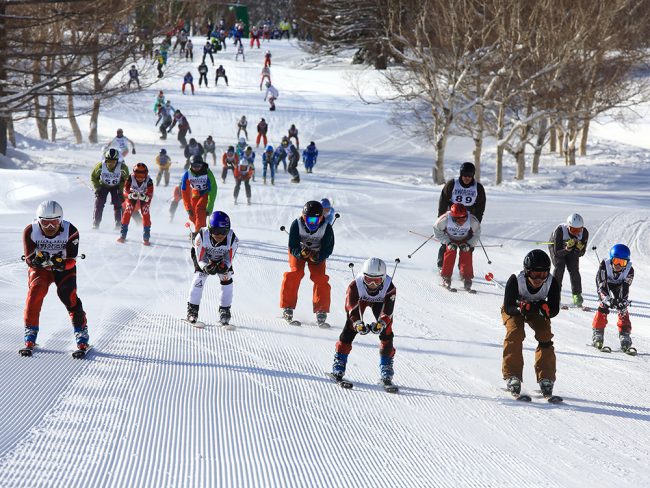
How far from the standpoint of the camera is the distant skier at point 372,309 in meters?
8.22

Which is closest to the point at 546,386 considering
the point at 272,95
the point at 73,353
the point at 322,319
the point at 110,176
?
the point at 322,319

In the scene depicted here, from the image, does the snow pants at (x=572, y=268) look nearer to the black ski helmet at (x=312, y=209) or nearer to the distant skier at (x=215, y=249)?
the black ski helmet at (x=312, y=209)

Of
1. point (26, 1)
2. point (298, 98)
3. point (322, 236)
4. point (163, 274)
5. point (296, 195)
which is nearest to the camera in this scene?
point (322, 236)

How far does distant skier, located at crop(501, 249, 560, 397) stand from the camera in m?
8.47

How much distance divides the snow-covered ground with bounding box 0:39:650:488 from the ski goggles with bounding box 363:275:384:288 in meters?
1.08

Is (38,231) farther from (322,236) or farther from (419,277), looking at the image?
(419,277)

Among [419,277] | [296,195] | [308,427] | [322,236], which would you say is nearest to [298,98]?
[296,195]

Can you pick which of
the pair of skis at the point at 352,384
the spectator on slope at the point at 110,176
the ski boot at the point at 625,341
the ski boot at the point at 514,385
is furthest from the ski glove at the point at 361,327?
the spectator on slope at the point at 110,176

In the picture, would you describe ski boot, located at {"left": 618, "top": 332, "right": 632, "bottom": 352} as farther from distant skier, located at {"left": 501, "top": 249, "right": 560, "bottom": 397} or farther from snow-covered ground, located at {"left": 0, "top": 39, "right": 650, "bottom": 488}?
distant skier, located at {"left": 501, "top": 249, "right": 560, "bottom": 397}

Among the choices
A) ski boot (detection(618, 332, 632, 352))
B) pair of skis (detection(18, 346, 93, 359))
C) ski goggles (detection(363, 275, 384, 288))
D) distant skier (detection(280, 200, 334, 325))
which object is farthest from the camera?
distant skier (detection(280, 200, 334, 325))

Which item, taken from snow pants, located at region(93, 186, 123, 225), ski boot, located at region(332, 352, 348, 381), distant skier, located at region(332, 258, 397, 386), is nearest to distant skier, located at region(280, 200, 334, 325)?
ski boot, located at region(332, 352, 348, 381)

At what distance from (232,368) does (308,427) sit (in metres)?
1.85

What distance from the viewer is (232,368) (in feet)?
29.1

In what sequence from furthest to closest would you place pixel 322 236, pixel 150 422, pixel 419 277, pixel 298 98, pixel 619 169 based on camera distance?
pixel 298 98 → pixel 619 169 → pixel 419 277 → pixel 322 236 → pixel 150 422
